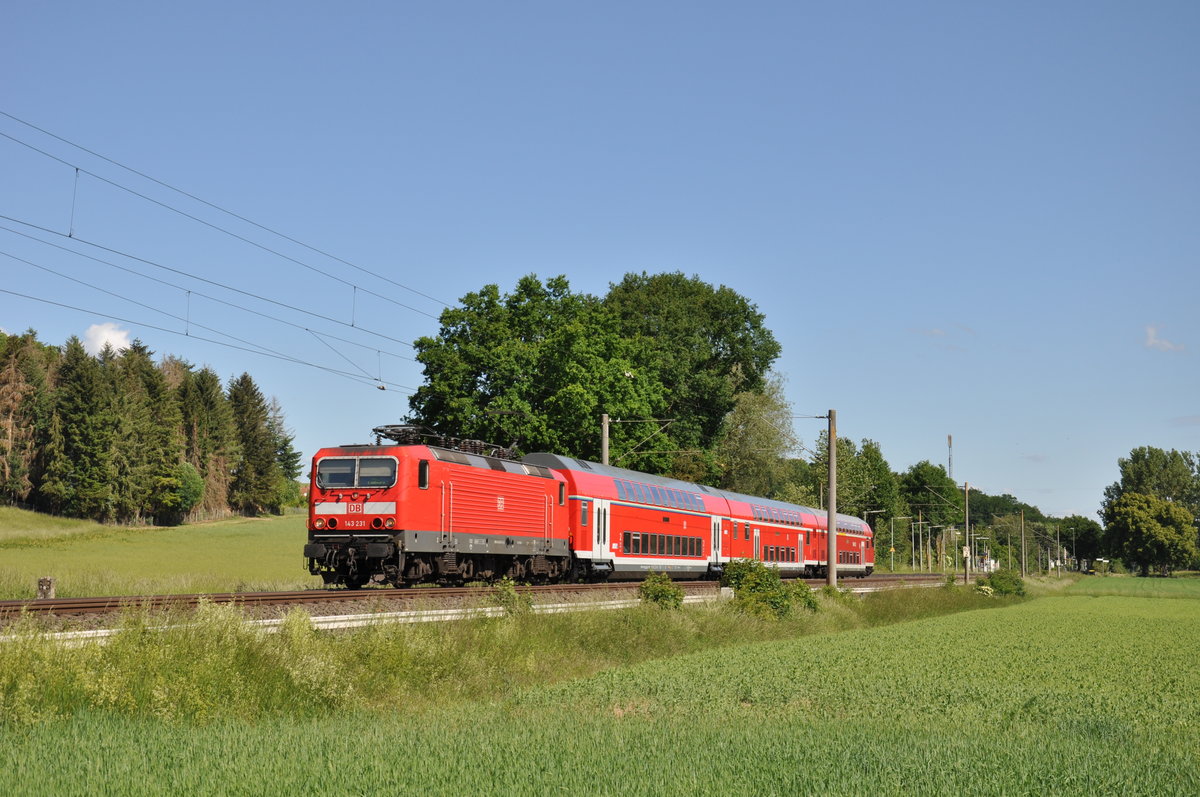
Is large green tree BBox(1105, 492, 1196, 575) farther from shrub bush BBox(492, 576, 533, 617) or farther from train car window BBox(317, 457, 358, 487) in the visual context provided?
shrub bush BBox(492, 576, 533, 617)

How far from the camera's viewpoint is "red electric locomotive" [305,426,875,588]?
27.8 meters

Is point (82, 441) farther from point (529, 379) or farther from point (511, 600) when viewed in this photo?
point (511, 600)

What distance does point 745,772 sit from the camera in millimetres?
11641

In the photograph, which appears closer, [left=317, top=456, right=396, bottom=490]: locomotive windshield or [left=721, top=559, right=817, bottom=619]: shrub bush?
[left=317, top=456, right=396, bottom=490]: locomotive windshield

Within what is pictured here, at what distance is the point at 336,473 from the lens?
2850 cm

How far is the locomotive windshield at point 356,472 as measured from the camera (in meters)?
27.8

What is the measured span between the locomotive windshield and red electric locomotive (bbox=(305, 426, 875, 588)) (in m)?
0.03

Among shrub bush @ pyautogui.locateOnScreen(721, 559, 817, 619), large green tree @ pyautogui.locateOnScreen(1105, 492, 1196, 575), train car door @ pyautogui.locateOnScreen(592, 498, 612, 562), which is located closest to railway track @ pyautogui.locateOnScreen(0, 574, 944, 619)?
train car door @ pyautogui.locateOnScreen(592, 498, 612, 562)

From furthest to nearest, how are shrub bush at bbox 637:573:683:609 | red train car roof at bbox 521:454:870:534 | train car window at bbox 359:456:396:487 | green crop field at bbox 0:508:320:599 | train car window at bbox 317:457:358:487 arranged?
red train car roof at bbox 521:454:870:534 < shrub bush at bbox 637:573:683:609 < green crop field at bbox 0:508:320:599 < train car window at bbox 317:457:358:487 < train car window at bbox 359:456:396:487

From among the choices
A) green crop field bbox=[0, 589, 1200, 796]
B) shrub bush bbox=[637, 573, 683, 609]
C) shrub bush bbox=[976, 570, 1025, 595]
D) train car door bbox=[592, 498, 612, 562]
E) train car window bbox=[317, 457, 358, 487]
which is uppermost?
train car window bbox=[317, 457, 358, 487]

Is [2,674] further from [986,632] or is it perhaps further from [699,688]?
[986,632]

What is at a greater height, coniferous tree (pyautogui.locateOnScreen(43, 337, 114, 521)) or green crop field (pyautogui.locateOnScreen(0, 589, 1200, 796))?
coniferous tree (pyautogui.locateOnScreen(43, 337, 114, 521))

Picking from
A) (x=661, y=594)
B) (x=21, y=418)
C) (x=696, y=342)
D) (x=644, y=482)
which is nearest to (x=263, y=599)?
(x=661, y=594)

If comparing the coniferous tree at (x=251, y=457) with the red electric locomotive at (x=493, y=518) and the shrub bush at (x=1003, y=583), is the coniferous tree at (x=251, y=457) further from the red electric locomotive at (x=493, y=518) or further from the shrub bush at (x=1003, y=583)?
the red electric locomotive at (x=493, y=518)
